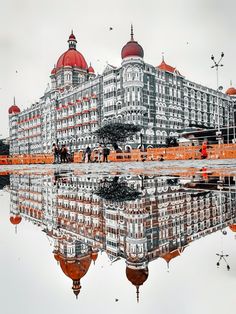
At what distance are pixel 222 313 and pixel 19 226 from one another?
7.86 feet

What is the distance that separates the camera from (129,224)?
2953 millimetres

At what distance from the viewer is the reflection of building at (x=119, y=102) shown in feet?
177

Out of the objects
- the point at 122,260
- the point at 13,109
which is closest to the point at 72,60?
the point at 13,109

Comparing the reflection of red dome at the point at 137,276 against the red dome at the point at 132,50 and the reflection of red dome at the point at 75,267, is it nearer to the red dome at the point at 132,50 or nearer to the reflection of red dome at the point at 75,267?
the reflection of red dome at the point at 75,267

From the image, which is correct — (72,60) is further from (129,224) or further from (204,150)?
(129,224)

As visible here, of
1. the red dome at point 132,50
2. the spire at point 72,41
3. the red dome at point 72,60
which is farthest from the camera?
the spire at point 72,41

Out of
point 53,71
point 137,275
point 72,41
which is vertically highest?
point 72,41

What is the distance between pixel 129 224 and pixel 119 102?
53.2 metres

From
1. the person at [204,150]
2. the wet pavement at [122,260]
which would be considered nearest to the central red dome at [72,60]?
the person at [204,150]

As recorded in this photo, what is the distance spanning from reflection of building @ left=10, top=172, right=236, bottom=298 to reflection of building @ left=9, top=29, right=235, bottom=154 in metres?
43.5

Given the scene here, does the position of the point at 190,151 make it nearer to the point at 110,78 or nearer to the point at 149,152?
the point at 149,152

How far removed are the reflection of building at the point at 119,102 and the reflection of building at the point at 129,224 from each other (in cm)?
4345

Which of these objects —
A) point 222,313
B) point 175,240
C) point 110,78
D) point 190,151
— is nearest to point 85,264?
point 175,240

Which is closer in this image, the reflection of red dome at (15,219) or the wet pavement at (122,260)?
the wet pavement at (122,260)
